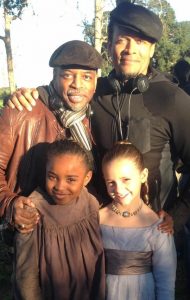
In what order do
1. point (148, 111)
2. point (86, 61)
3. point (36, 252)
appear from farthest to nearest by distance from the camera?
point (148, 111)
point (86, 61)
point (36, 252)

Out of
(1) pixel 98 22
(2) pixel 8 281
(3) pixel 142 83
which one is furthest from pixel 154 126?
(1) pixel 98 22

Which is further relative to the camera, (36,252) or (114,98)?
(114,98)

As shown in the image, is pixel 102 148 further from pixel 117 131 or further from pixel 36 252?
pixel 36 252

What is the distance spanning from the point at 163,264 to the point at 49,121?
3.80 feet

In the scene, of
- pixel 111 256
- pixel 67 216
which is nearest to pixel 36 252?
pixel 67 216

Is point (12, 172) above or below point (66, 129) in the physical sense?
below

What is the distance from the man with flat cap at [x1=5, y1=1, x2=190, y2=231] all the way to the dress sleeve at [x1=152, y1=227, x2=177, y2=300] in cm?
52

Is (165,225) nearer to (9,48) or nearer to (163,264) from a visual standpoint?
(163,264)

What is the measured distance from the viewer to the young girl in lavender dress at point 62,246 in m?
2.50

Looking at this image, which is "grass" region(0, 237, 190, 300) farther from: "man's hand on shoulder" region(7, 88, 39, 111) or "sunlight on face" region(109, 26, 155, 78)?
"sunlight on face" region(109, 26, 155, 78)

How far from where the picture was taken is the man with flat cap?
2.95 metres

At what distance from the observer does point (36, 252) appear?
2500mm

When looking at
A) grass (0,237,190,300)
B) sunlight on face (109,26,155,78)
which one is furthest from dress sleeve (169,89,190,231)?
grass (0,237,190,300)

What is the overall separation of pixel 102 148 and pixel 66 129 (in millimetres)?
357
